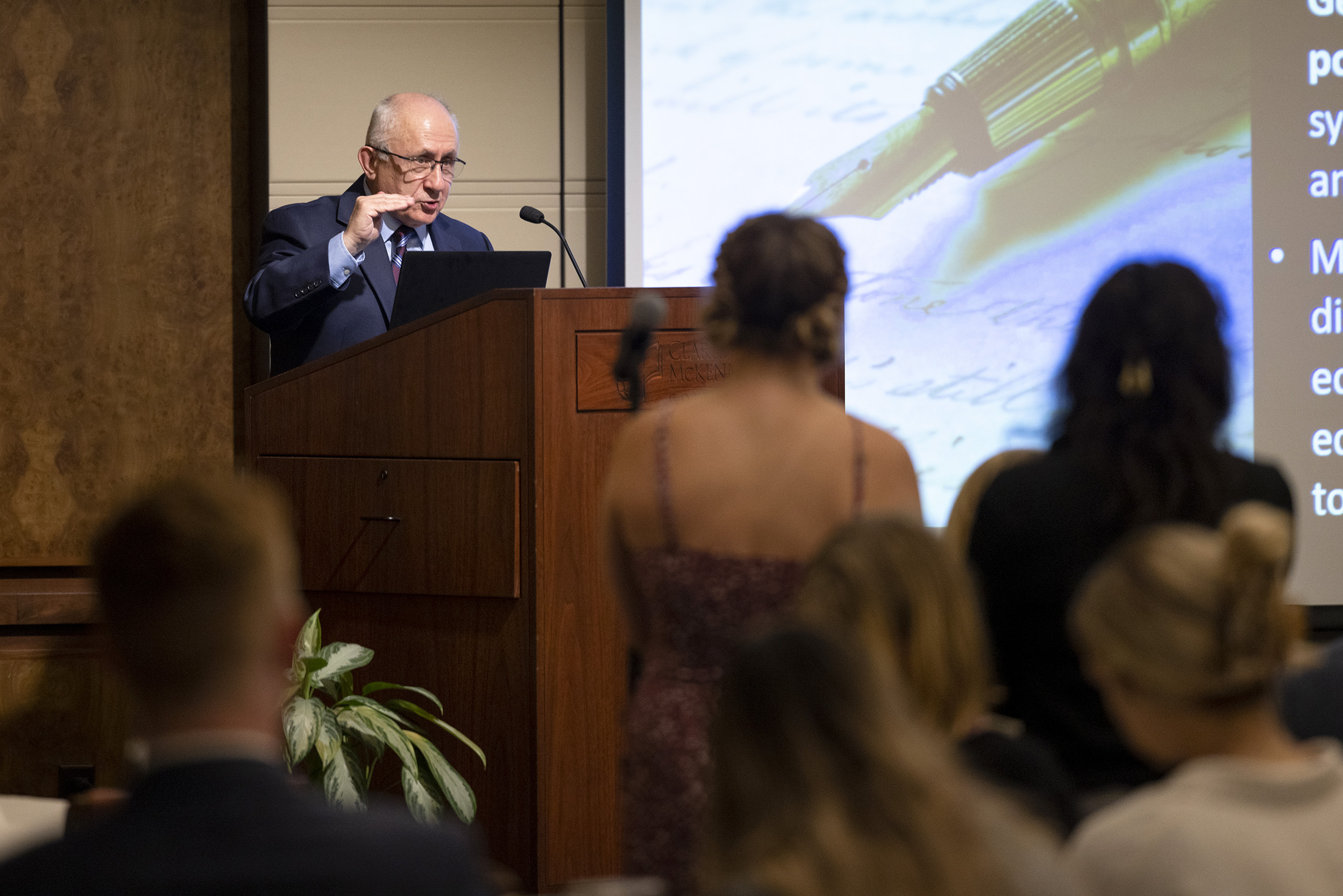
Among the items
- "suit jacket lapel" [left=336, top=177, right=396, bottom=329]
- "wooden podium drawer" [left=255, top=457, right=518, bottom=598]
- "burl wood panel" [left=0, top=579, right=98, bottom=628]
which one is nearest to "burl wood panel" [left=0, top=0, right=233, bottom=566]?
"burl wood panel" [left=0, top=579, right=98, bottom=628]

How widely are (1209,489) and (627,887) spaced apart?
827 millimetres

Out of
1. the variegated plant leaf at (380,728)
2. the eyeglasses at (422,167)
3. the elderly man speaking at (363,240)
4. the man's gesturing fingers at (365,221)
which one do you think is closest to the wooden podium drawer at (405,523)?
the variegated plant leaf at (380,728)

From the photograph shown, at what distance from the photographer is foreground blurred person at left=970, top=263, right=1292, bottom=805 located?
63.1 inches

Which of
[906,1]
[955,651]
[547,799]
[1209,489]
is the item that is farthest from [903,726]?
[906,1]

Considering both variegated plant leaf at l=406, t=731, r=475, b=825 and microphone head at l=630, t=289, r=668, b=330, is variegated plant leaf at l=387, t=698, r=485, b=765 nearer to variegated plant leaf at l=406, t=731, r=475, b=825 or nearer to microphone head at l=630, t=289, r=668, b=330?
variegated plant leaf at l=406, t=731, r=475, b=825

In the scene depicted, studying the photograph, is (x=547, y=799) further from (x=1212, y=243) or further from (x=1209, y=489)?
(x=1212, y=243)

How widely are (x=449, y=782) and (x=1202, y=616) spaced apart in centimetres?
193

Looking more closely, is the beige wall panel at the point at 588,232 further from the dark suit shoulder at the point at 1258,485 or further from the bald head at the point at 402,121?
the dark suit shoulder at the point at 1258,485

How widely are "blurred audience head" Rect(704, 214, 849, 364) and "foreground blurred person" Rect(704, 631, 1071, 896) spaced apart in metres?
0.72

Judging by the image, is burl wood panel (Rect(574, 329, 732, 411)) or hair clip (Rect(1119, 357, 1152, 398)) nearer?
hair clip (Rect(1119, 357, 1152, 398))

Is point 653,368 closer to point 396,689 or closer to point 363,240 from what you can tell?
point 396,689

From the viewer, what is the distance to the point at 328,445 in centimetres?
324

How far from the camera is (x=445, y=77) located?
512cm

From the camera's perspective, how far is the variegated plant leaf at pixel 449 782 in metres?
2.84
